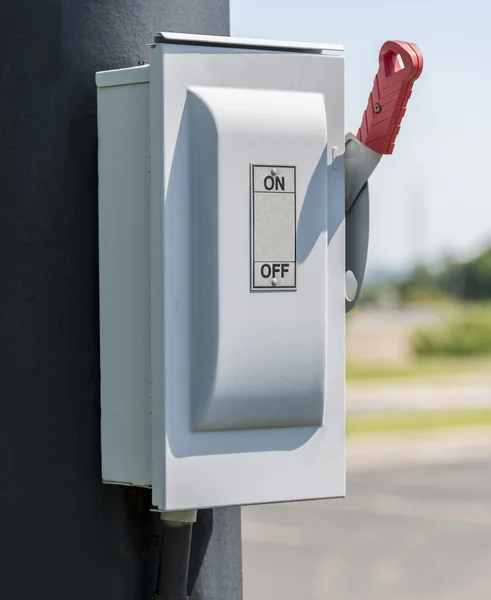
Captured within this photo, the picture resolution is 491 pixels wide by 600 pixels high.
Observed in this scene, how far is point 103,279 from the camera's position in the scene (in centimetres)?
195

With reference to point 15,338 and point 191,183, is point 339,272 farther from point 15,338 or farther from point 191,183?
point 15,338

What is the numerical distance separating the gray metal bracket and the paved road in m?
6.36

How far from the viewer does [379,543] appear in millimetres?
10359

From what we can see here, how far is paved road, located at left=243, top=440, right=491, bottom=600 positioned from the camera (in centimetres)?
875

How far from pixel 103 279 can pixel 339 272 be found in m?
0.38

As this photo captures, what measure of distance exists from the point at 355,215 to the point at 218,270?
0.32 metres

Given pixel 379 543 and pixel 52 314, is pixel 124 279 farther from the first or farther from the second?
pixel 379 543

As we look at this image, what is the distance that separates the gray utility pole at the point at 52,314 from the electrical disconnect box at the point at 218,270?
35 millimetres

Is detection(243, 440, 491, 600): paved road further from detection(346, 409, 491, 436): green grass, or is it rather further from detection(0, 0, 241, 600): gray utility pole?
detection(0, 0, 241, 600): gray utility pole

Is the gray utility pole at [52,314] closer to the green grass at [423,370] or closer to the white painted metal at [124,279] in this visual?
the white painted metal at [124,279]

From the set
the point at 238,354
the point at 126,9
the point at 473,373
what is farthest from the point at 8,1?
the point at 473,373

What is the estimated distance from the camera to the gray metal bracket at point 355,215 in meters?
2.05

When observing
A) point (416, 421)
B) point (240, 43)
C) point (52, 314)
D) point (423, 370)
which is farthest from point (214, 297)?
point (423, 370)

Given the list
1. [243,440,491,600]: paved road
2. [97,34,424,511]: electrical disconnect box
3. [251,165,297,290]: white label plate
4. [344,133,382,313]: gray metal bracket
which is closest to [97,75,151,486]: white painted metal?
[97,34,424,511]: electrical disconnect box
